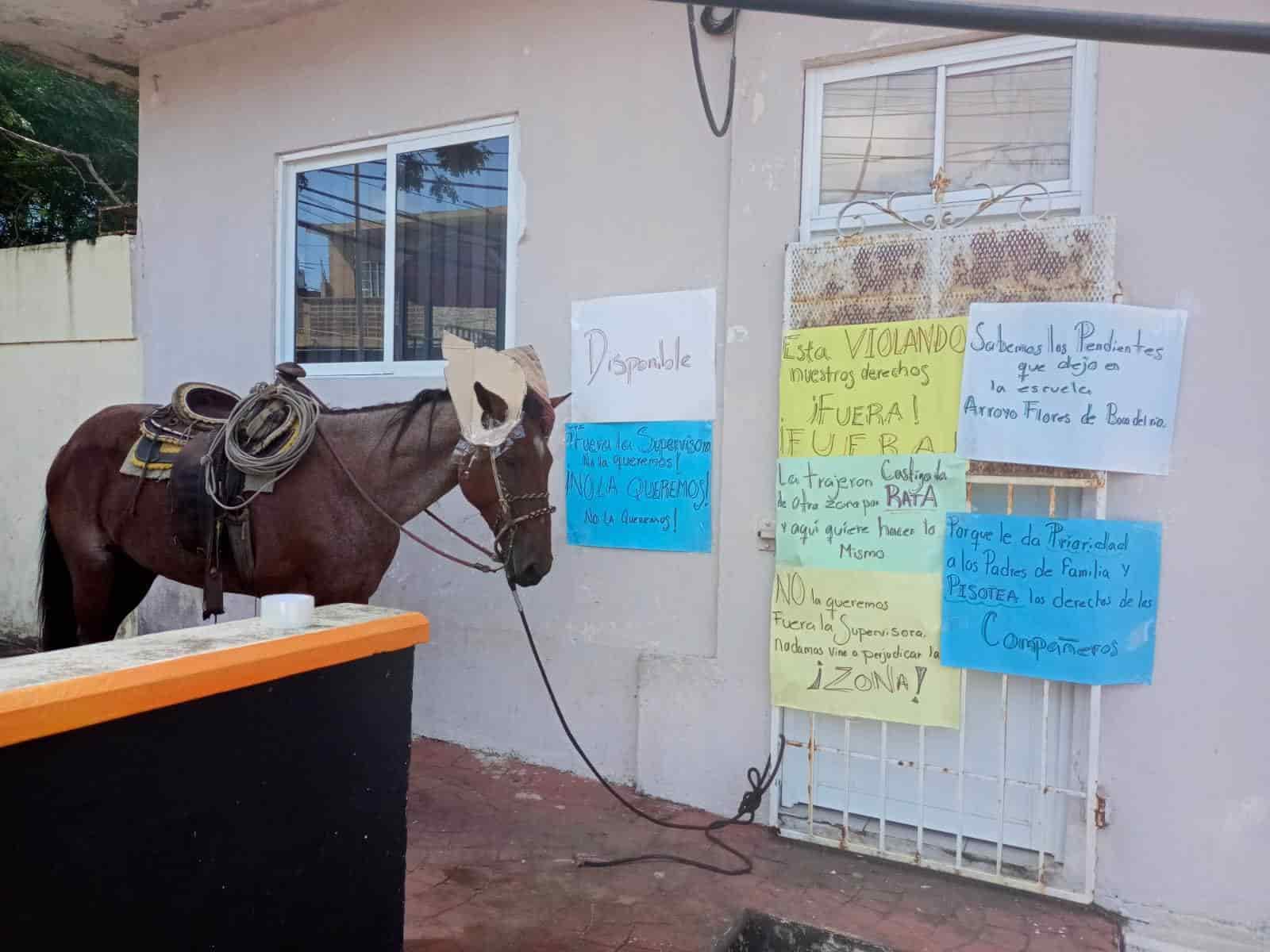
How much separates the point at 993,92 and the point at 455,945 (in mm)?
3690

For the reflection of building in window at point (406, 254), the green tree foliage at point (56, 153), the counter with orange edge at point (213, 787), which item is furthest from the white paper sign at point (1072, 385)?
the green tree foliage at point (56, 153)

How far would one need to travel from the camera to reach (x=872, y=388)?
136 inches

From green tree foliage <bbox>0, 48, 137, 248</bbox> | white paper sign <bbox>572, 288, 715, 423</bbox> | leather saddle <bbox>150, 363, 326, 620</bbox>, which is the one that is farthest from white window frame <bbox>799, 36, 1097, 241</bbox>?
green tree foliage <bbox>0, 48, 137, 248</bbox>

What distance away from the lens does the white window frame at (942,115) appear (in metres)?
3.22

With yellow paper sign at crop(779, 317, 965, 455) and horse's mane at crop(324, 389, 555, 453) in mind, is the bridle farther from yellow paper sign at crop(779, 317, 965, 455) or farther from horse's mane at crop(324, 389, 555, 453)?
yellow paper sign at crop(779, 317, 965, 455)

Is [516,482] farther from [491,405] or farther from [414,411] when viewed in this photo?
[414,411]

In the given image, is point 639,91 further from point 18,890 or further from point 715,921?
point 18,890

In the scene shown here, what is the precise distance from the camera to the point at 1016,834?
3.35 metres

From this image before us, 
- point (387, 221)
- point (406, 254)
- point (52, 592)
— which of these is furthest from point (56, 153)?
point (52, 592)

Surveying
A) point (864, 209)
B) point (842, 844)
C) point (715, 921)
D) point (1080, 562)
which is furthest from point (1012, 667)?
point (864, 209)

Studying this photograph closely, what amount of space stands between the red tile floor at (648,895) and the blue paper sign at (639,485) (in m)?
1.24

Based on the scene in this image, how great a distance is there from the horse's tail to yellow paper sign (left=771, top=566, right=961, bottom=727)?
11.5ft

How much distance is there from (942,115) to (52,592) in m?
4.73

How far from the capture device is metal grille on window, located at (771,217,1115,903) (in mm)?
3139
